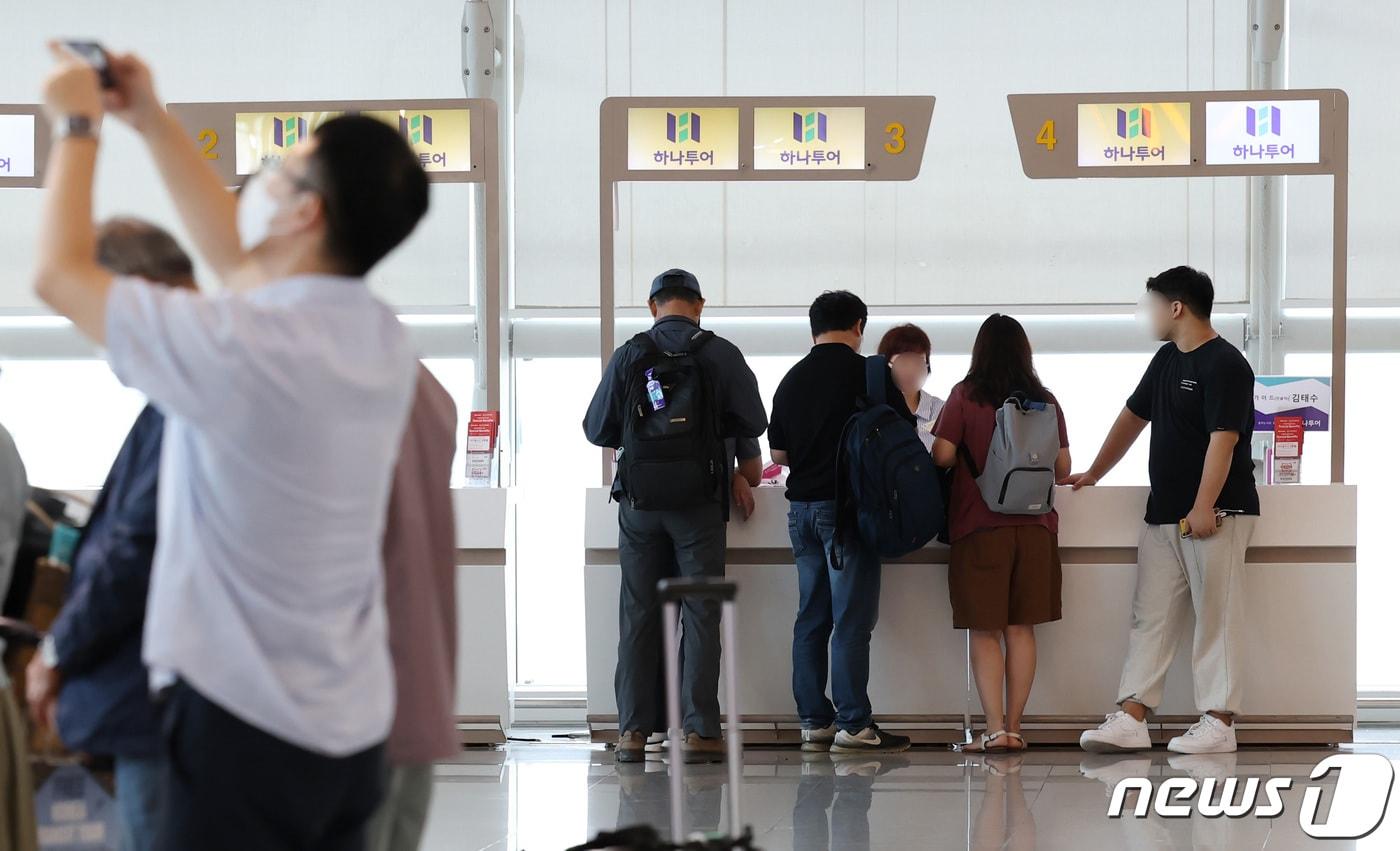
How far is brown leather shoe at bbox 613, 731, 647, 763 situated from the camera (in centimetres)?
559

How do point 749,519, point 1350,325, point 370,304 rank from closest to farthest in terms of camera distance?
point 370,304 < point 749,519 < point 1350,325

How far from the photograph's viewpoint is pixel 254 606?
158 centimetres

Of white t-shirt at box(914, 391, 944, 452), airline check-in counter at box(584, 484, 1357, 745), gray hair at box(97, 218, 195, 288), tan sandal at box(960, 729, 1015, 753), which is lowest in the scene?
tan sandal at box(960, 729, 1015, 753)

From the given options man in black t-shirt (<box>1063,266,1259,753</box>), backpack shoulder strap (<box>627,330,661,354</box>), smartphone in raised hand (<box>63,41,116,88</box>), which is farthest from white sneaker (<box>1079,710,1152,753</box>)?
smartphone in raised hand (<box>63,41,116,88</box>)

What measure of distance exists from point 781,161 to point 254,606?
4.82m

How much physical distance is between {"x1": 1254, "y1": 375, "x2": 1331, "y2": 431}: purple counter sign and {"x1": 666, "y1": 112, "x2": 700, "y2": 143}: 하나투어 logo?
2.36 m

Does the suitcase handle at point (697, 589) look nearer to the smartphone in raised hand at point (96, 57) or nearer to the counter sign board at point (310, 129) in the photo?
the smartphone in raised hand at point (96, 57)

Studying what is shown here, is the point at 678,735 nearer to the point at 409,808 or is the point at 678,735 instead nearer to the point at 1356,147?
the point at 409,808

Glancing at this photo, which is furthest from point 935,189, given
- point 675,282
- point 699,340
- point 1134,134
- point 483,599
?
point 483,599

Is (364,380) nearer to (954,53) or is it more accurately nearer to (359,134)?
(359,134)

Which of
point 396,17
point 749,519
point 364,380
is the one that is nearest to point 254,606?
point 364,380

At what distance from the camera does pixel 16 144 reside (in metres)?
6.60

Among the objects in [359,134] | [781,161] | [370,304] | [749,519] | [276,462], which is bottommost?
[749,519]

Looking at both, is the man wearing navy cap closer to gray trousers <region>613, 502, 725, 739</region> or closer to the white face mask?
gray trousers <region>613, 502, 725, 739</region>
